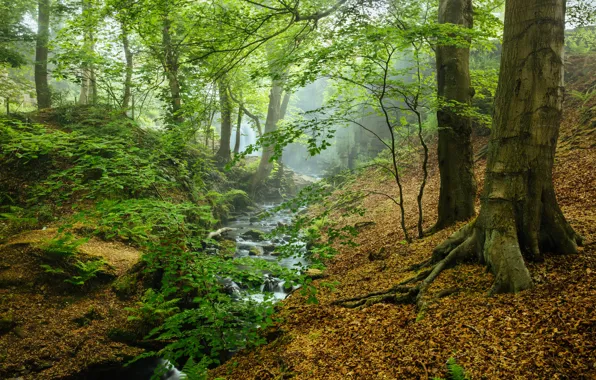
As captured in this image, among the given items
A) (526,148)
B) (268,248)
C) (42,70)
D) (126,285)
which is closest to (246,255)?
(268,248)

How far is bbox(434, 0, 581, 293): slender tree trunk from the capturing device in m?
3.24

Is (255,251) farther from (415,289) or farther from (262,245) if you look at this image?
(415,289)

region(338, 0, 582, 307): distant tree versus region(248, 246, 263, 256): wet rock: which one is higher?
region(338, 0, 582, 307): distant tree

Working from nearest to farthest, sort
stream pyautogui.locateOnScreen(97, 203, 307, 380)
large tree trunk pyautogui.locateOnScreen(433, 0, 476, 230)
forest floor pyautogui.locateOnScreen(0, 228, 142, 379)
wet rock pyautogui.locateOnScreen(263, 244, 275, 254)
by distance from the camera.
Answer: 1. forest floor pyautogui.locateOnScreen(0, 228, 142, 379)
2. stream pyautogui.locateOnScreen(97, 203, 307, 380)
3. large tree trunk pyautogui.locateOnScreen(433, 0, 476, 230)
4. wet rock pyautogui.locateOnScreen(263, 244, 275, 254)

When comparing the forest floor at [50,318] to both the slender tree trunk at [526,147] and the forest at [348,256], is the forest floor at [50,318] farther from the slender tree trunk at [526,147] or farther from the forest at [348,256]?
the slender tree trunk at [526,147]

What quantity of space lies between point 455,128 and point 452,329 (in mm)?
4161

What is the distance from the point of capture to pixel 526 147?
10.7ft

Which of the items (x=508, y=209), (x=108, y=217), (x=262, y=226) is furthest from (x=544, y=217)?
(x=262, y=226)

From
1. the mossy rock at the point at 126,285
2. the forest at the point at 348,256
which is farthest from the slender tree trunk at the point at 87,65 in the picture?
the mossy rock at the point at 126,285

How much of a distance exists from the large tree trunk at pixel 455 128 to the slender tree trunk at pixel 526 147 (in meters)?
2.40

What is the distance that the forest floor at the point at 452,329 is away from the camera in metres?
2.31

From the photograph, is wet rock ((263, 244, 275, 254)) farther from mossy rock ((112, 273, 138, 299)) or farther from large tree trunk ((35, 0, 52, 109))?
large tree trunk ((35, 0, 52, 109))


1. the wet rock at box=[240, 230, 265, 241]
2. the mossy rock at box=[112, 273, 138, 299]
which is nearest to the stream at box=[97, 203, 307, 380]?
the wet rock at box=[240, 230, 265, 241]

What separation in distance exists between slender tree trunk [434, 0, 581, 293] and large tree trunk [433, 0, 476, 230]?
2396mm
